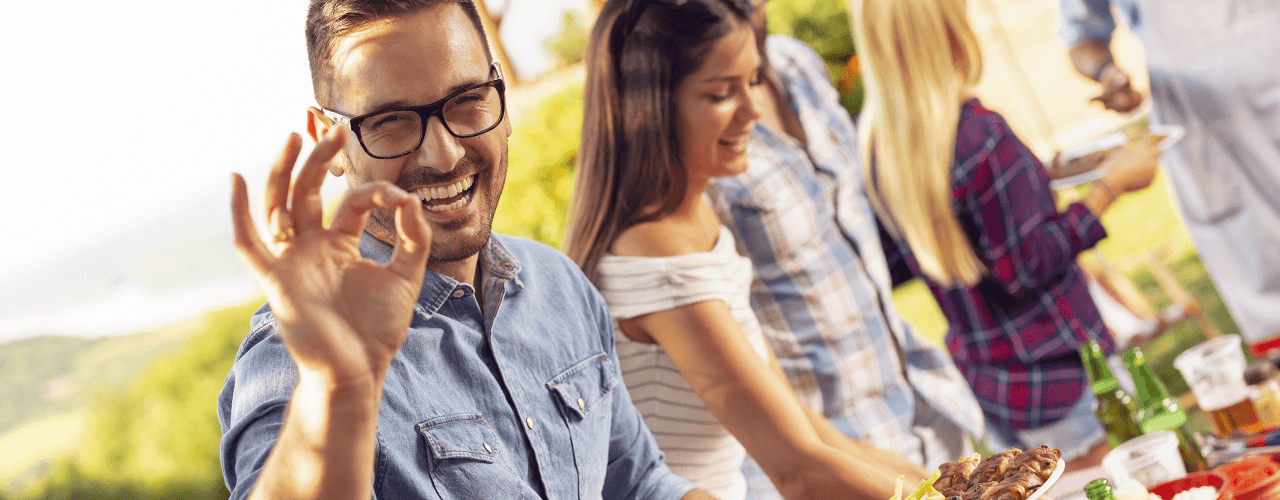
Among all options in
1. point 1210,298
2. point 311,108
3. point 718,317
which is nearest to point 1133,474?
point 718,317

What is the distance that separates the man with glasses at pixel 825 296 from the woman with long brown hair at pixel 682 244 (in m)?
0.27

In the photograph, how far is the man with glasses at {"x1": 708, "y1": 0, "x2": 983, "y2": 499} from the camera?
2.16 meters

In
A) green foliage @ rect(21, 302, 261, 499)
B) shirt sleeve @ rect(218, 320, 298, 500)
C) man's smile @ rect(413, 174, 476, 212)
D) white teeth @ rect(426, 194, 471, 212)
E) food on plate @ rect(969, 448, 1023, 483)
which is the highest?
man's smile @ rect(413, 174, 476, 212)

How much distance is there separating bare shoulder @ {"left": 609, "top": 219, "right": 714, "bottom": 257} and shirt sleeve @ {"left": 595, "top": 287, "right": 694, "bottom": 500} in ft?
0.76

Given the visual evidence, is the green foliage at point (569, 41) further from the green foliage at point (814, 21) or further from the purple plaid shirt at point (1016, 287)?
the purple plaid shirt at point (1016, 287)

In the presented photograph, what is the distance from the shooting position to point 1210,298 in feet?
15.0

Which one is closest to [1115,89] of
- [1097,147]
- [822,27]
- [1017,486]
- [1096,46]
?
[1096,46]

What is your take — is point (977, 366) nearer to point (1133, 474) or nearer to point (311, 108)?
point (1133, 474)

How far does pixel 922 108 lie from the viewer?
2506mm

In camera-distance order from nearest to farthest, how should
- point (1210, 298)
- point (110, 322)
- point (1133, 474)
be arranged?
point (1133, 474), point (110, 322), point (1210, 298)

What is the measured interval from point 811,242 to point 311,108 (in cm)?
141

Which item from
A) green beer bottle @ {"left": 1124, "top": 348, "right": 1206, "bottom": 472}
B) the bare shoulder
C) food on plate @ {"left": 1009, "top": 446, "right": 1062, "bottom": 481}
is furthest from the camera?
the bare shoulder

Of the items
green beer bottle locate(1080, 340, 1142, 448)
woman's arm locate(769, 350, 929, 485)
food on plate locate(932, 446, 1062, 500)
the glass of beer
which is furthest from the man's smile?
the glass of beer

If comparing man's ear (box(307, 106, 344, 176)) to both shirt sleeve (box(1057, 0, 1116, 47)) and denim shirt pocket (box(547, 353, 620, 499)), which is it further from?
shirt sleeve (box(1057, 0, 1116, 47))
